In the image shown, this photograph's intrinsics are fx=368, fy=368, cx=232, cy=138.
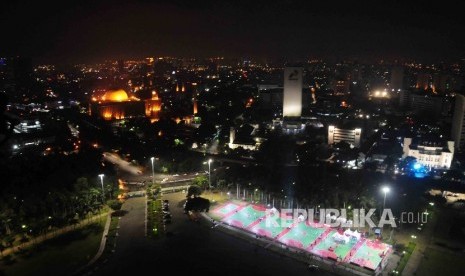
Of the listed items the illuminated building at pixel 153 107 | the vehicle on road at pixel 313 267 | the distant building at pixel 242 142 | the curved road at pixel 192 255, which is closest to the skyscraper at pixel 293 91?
the distant building at pixel 242 142

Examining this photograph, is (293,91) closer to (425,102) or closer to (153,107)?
(153,107)

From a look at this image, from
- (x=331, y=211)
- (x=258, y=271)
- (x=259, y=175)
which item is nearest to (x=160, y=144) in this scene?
(x=259, y=175)

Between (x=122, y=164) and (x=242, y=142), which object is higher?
(x=242, y=142)

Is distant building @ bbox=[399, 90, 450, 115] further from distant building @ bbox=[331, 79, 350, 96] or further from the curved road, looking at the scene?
the curved road

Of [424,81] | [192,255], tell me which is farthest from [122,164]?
[424,81]

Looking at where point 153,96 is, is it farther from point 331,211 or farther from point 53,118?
point 331,211

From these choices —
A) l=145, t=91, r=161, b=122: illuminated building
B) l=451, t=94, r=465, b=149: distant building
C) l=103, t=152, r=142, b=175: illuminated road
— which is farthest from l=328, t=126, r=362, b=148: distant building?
l=145, t=91, r=161, b=122: illuminated building
